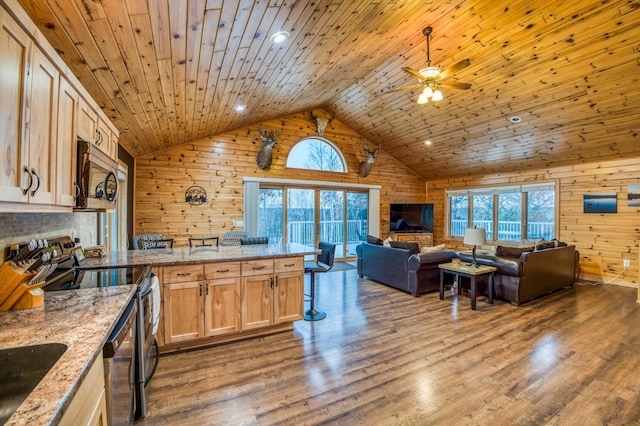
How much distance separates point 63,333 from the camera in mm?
1199

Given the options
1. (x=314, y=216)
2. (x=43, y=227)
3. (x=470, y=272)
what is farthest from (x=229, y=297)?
(x=314, y=216)

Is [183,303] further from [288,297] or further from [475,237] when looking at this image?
[475,237]

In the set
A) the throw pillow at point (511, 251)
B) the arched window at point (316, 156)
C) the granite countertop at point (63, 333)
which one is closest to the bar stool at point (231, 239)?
the arched window at point (316, 156)

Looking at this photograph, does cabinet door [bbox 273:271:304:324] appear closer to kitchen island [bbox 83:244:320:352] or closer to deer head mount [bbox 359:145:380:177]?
kitchen island [bbox 83:244:320:352]

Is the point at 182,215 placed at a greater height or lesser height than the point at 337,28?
lesser

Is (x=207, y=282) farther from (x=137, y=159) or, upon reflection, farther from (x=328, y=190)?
(x=328, y=190)

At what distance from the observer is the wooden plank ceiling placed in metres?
2.03

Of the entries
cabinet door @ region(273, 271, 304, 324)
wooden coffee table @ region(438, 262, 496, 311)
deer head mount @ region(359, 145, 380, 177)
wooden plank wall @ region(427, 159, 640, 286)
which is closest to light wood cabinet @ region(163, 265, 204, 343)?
cabinet door @ region(273, 271, 304, 324)

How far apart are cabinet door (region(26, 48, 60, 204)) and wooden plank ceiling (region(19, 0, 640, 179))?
38 centimetres

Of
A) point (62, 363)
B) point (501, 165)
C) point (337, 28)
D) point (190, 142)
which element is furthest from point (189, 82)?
point (501, 165)

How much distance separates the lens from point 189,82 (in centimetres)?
304

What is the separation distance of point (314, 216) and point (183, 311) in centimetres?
493

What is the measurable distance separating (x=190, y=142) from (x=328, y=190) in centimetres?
343

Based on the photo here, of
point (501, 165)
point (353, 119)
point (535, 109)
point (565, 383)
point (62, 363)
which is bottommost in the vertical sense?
point (565, 383)
